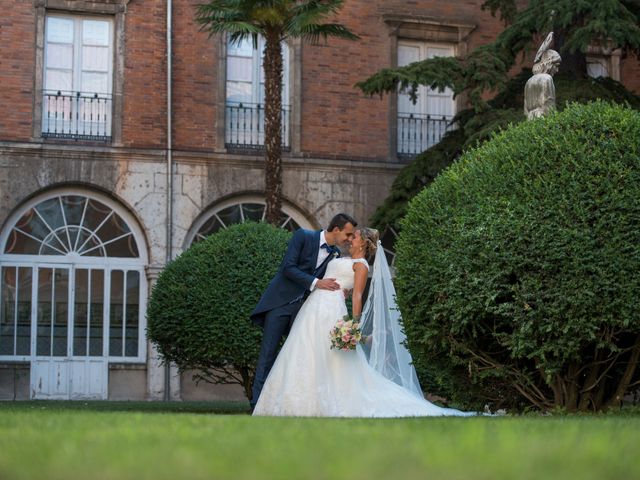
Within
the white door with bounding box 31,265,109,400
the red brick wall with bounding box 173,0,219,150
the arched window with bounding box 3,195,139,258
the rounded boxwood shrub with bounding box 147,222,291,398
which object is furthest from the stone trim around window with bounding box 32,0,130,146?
the rounded boxwood shrub with bounding box 147,222,291,398

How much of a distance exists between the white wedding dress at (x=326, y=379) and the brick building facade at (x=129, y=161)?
36.7 ft

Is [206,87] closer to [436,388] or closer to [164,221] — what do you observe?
[164,221]

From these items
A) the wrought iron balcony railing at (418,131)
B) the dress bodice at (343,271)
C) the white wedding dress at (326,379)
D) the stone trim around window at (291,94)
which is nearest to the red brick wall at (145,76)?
the stone trim around window at (291,94)

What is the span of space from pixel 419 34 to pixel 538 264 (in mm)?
15785

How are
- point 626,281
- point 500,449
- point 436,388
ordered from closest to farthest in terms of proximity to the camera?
point 500,449
point 626,281
point 436,388

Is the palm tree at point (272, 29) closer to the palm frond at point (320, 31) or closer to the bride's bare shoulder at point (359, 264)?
the palm frond at point (320, 31)

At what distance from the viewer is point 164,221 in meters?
23.6

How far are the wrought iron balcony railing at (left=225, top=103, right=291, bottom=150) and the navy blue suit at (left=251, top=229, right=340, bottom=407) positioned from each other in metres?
11.9

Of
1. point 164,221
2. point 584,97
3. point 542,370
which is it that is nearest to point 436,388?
point 542,370

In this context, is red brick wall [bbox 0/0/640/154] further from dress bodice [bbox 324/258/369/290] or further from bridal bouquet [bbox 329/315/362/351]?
bridal bouquet [bbox 329/315/362/351]

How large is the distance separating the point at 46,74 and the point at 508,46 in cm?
829

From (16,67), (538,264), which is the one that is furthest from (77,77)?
(538,264)

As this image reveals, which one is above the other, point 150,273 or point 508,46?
point 508,46

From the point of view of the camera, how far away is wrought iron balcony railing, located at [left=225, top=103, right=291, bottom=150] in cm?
2433
